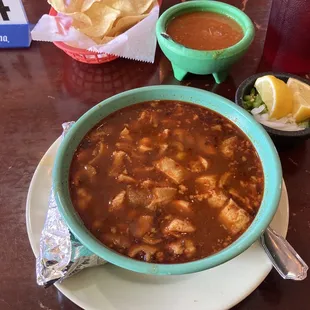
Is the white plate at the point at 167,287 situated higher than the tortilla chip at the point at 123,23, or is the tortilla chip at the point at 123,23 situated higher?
the tortilla chip at the point at 123,23

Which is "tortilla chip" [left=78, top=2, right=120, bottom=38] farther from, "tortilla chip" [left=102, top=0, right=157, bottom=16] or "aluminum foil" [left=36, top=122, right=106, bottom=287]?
"aluminum foil" [left=36, top=122, right=106, bottom=287]

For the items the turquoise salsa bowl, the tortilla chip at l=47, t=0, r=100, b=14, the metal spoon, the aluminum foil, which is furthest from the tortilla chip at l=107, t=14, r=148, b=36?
the metal spoon

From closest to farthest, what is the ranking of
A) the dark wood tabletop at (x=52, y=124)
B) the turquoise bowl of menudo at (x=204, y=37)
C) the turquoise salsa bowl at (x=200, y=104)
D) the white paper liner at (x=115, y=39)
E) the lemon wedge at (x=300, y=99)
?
the turquoise salsa bowl at (x=200, y=104) → the dark wood tabletop at (x=52, y=124) → the lemon wedge at (x=300, y=99) → the turquoise bowl of menudo at (x=204, y=37) → the white paper liner at (x=115, y=39)

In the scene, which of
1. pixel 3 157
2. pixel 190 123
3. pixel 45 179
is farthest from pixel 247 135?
pixel 3 157

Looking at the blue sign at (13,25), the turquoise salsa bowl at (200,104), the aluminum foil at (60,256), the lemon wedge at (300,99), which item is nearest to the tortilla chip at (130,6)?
the blue sign at (13,25)

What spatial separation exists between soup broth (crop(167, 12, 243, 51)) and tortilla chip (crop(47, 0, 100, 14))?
39 cm

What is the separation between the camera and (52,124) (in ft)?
5.04

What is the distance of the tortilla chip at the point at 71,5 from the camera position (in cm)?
168

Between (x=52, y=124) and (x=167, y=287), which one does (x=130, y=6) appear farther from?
(x=167, y=287)

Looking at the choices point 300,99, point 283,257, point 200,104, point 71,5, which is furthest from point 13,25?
point 283,257

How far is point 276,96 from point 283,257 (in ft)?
1.94

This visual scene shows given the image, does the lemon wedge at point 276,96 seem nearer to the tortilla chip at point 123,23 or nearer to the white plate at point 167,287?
the white plate at point 167,287

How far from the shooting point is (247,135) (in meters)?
1.22

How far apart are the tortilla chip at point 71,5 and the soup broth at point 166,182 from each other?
0.66 m
